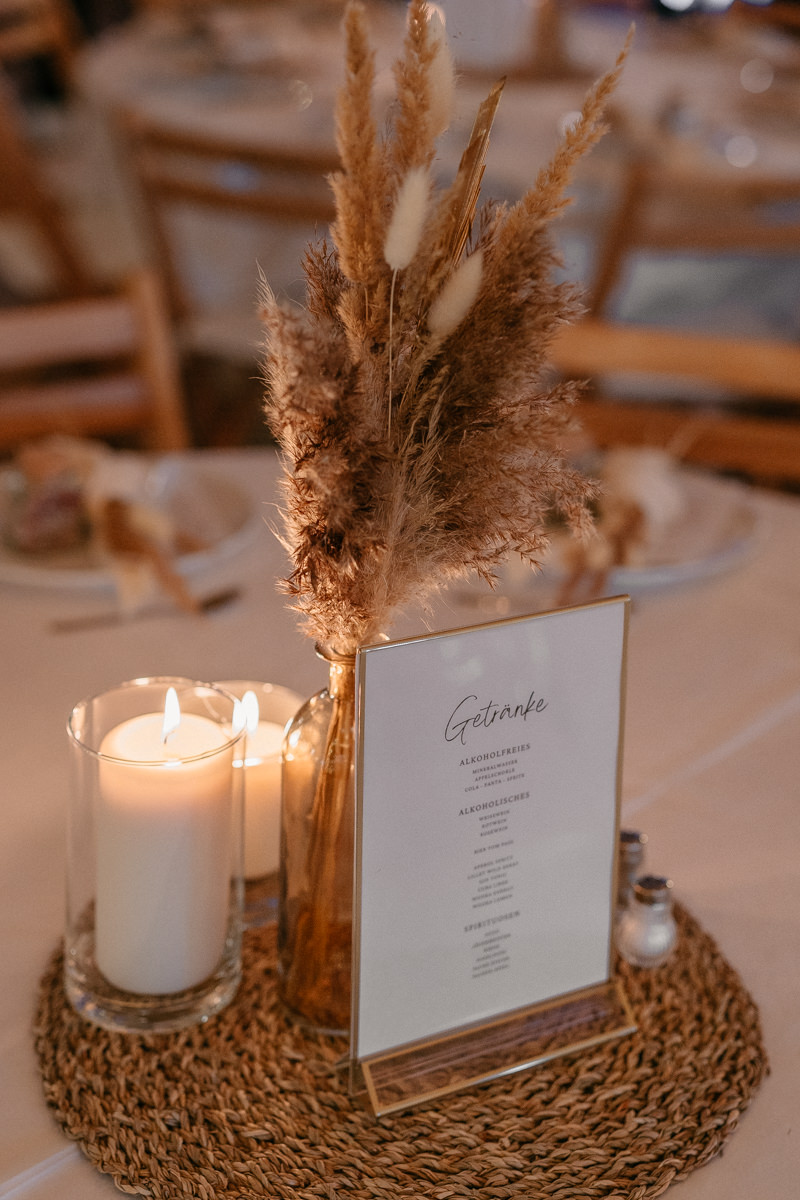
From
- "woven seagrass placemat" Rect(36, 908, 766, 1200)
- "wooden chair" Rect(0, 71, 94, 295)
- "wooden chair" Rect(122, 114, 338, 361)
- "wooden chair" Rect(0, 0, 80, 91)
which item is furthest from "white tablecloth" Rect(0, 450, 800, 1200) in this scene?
"wooden chair" Rect(0, 0, 80, 91)

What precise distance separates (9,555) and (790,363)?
3.41ft

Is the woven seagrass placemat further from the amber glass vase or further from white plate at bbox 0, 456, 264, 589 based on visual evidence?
white plate at bbox 0, 456, 264, 589

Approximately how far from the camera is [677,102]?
8.40ft

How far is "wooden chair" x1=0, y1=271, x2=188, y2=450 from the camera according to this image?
155 cm

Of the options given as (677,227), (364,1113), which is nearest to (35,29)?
(677,227)

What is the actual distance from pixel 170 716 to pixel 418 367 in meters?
0.24

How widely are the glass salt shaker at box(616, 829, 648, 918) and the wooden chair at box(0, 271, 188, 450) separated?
1.11m

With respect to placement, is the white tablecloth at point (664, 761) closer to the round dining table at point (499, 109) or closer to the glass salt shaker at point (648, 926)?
the glass salt shaker at point (648, 926)

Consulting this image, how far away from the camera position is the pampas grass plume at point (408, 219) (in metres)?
0.44

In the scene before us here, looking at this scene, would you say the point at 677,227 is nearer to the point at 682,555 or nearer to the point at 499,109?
the point at 499,109

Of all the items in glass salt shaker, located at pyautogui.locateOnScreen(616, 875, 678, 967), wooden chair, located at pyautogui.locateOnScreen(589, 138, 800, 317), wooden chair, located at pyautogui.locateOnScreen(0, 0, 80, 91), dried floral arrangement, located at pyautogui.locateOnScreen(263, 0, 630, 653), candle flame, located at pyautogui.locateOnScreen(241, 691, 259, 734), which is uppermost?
wooden chair, located at pyautogui.locateOnScreen(0, 0, 80, 91)

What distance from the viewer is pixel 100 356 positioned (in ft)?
5.26

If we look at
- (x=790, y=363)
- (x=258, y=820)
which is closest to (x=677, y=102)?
(x=790, y=363)

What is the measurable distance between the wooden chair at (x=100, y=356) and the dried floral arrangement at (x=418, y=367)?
1.14 m
